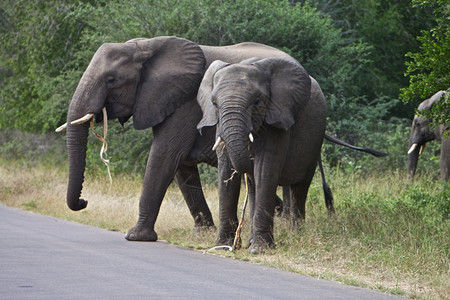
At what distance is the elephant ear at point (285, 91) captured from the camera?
11328mm

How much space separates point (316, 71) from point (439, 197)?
871cm

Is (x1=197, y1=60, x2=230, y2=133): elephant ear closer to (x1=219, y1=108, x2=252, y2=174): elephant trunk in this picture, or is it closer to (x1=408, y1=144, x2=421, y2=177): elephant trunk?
(x1=219, y1=108, x2=252, y2=174): elephant trunk

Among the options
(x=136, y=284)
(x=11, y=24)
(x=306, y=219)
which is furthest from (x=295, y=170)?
(x=11, y=24)

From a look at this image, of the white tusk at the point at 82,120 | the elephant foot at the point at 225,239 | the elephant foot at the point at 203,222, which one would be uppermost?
the white tusk at the point at 82,120

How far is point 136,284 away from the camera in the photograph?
320 inches

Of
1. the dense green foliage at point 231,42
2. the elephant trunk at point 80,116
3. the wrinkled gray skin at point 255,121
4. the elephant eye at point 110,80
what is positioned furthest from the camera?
the dense green foliage at point 231,42

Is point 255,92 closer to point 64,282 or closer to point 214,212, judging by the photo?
point 64,282

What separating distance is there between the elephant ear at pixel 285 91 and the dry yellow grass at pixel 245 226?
A: 56.1 inches

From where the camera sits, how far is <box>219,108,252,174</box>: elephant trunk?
413 inches

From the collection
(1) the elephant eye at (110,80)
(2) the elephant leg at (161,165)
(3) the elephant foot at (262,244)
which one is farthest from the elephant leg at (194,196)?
(3) the elephant foot at (262,244)

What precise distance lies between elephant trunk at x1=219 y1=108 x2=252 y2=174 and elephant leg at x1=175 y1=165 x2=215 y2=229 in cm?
316

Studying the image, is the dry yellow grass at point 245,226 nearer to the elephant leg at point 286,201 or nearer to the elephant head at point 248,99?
the elephant leg at point 286,201

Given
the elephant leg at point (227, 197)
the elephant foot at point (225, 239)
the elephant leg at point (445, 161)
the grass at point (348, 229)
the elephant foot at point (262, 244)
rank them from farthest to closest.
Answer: the elephant leg at point (445, 161) < the elephant foot at point (225, 239) < the elephant leg at point (227, 197) < the elephant foot at point (262, 244) < the grass at point (348, 229)

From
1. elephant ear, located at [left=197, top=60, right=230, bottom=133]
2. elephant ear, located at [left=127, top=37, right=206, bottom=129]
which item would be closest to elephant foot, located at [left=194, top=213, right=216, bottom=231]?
elephant ear, located at [left=127, top=37, right=206, bottom=129]
